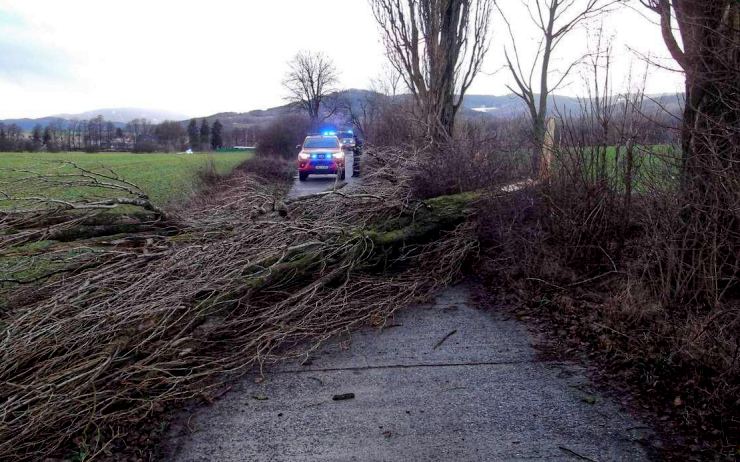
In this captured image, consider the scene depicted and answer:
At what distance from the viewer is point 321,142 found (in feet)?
73.6

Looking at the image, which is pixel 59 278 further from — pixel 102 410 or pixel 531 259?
pixel 531 259

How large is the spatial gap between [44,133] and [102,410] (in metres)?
91.8

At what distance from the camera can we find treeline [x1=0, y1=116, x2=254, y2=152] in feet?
261

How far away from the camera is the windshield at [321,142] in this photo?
22000mm

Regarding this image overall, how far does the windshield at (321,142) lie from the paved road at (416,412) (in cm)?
1740

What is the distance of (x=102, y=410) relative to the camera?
3742 mm

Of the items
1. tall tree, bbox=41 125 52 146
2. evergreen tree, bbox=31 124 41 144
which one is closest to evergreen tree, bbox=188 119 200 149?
tall tree, bbox=41 125 52 146

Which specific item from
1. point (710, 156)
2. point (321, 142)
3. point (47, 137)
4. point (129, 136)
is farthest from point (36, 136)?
point (710, 156)

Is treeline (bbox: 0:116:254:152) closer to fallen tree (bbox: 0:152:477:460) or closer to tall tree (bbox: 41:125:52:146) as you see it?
tall tree (bbox: 41:125:52:146)

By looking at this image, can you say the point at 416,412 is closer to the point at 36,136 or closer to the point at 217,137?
the point at 36,136

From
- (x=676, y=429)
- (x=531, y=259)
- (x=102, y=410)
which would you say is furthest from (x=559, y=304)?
(x=102, y=410)

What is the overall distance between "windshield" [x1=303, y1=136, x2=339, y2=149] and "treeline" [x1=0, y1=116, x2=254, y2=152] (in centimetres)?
5739

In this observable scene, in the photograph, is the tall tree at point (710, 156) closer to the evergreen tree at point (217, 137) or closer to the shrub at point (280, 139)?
the shrub at point (280, 139)

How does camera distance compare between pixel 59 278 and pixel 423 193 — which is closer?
pixel 59 278
